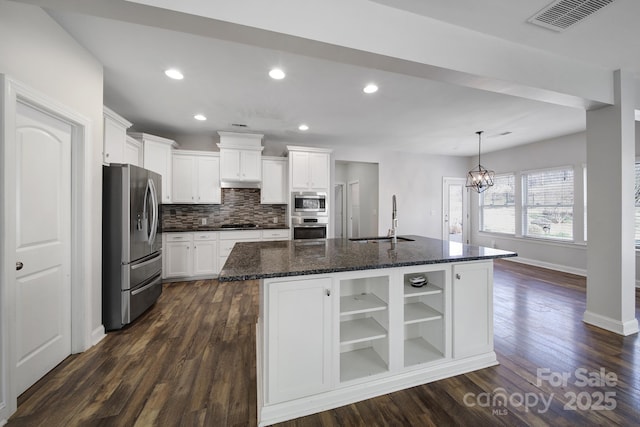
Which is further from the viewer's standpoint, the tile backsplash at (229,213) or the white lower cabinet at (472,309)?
the tile backsplash at (229,213)

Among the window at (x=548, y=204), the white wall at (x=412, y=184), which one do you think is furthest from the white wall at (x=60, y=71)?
the window at (x=548, y=204)

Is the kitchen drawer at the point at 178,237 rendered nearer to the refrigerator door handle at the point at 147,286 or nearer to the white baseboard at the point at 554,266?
the refrigerator door handle at the point at 147,286

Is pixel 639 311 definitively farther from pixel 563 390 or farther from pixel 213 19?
pixel 213 19

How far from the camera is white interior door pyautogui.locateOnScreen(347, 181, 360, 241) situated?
7.15 meters

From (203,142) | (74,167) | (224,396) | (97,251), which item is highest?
(203,142)

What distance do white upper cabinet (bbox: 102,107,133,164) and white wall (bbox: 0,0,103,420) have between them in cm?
35

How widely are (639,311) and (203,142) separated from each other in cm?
683

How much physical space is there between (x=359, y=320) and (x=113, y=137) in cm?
332

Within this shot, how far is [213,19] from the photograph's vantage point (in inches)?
52.7

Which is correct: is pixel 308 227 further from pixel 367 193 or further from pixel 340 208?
pixel 340 208

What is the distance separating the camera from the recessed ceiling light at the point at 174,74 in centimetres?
250

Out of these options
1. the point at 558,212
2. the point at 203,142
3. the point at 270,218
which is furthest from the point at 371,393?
the point at 558,212

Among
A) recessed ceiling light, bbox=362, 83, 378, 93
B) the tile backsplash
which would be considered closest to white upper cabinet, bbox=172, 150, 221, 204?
the tile backsplash

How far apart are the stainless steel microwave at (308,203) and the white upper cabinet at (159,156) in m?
2.14
